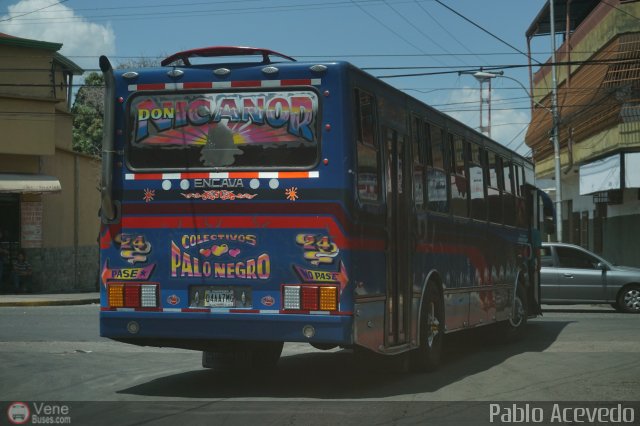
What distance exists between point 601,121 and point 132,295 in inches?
1058

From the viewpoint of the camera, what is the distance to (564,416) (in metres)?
8.66

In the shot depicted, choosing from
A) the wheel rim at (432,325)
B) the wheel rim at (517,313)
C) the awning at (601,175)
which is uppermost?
the awning at (601,175)

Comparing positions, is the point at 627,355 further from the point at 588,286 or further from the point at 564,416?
the point at 588,286

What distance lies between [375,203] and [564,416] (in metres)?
2.81

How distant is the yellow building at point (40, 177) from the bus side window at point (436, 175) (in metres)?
19.5

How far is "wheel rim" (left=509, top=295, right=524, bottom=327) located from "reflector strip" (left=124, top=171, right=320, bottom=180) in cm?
832

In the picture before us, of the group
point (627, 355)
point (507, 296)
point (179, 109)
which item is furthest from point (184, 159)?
point (507, 296)

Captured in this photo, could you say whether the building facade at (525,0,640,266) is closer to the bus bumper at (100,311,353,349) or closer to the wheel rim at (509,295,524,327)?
the wheel rim at (509,295,524,327)

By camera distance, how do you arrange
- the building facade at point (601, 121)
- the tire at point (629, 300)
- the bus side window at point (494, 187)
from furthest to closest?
the building facade at point (601, 121) → the tire at point (629, 300) → the bus side window at point (494, 187)

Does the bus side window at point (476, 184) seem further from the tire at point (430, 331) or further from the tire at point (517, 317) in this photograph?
the tire at point (517, 317)

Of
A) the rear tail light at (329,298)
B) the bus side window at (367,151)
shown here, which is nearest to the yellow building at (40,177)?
the bus side window at (367,151)

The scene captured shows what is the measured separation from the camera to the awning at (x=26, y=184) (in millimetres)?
30359

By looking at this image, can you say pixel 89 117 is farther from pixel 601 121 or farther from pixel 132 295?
pixel 132 295

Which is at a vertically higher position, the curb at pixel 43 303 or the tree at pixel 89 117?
the tree at pixel 89 117
